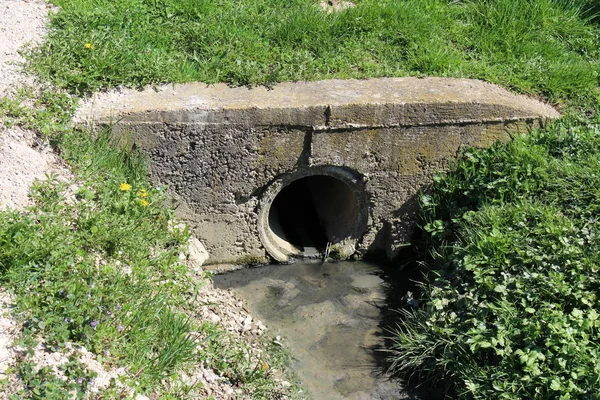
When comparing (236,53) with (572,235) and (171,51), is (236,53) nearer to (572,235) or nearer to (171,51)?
(171,51)

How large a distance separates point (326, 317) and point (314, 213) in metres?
1.88

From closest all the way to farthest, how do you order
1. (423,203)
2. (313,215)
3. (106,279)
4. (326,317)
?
(106,279) < (326,317) < (423,203) < (313,215)

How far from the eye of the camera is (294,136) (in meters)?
6.47

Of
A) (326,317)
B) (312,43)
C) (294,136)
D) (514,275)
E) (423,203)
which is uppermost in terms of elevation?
(312,43)

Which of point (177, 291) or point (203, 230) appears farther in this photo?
point (203, 230)

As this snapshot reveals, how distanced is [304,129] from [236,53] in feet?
3.25

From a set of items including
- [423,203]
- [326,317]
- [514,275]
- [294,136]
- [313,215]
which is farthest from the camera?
[313,215]

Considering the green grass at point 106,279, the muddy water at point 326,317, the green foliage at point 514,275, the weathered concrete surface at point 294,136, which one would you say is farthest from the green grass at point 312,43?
the muddy water at point 326,317

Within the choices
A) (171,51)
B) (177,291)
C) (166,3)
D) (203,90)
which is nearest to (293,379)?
(177,291)

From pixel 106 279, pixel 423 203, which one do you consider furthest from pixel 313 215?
pixel 106 279

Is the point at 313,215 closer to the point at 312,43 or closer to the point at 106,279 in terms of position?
the point at 312,43

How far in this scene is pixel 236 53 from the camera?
6.73m

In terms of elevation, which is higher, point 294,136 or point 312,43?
point 312,43

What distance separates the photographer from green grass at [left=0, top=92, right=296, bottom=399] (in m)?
4.47
